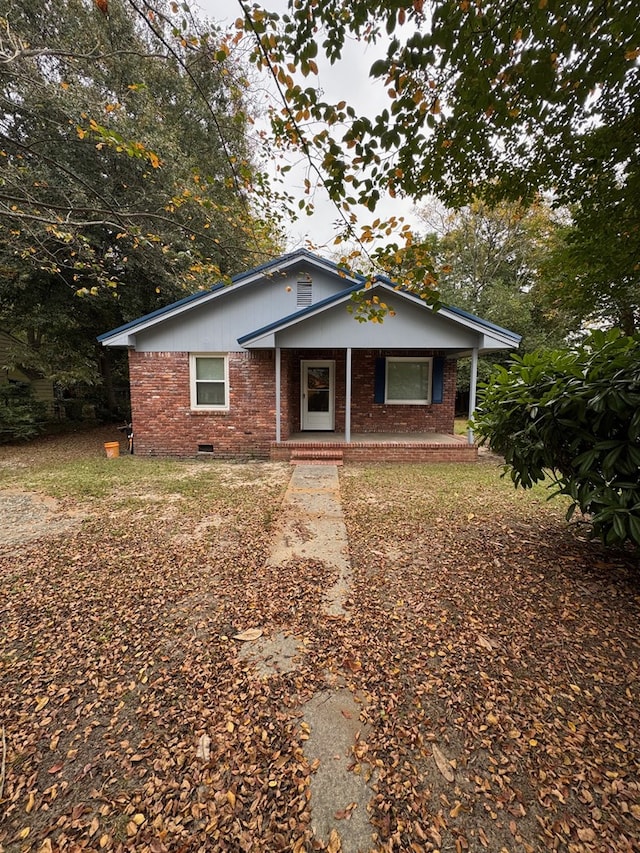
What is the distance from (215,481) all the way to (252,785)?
18.6ft

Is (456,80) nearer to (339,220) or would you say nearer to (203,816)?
(339,220)

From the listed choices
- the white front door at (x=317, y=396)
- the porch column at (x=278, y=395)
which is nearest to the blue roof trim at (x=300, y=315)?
the porch column at (x=278, y=395)

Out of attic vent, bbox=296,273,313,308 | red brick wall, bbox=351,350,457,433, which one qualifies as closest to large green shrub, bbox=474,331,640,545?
red brick wall, bbox=351,350,457,433

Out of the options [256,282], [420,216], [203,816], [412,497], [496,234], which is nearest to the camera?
[203,816]

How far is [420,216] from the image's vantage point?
22266 millimetres

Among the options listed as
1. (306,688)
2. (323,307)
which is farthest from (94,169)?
(306,688)

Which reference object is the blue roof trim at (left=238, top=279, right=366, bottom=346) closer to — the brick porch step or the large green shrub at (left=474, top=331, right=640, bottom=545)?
the brick porch step

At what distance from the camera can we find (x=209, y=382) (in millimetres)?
9539

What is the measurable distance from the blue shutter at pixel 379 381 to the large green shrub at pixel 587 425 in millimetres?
6406

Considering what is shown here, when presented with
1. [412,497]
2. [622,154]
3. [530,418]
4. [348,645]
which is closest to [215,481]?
[412,497]

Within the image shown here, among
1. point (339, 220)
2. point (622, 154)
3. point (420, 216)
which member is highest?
point (420, 216)

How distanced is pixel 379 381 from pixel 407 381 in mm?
870

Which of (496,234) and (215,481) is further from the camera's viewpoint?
(496,234)

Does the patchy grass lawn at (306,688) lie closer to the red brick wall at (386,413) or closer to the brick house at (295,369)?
the brick house at (295,369)
